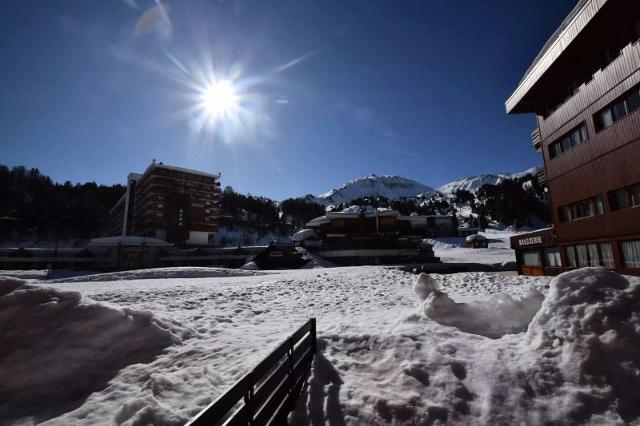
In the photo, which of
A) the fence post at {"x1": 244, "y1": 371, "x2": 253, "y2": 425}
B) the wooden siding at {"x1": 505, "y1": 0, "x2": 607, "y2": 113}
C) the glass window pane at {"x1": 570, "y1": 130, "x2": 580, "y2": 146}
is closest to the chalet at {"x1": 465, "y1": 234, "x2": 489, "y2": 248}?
the wooden siding at {"x1": 505, "y1": 0, "x2": 607, "y2": 113}

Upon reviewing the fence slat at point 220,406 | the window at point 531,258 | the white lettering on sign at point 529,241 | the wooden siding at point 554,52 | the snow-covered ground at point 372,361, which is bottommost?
the snow-covered ground at point 372,361

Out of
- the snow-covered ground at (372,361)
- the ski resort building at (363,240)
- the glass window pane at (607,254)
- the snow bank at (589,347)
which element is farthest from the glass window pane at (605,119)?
the ski resort building at (363,240)

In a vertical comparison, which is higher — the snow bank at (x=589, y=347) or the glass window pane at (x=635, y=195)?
the glass window pane at (x=635, y=195)

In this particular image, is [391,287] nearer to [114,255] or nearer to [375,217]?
[375,217]

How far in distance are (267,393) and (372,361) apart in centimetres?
291

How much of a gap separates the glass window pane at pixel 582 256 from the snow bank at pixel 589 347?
16360 mm

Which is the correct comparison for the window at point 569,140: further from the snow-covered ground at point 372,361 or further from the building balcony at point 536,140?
the snow-covered ground at point 372,361

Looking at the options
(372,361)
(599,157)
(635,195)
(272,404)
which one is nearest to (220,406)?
(272,404)

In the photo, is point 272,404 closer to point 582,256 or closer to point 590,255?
point 590,255

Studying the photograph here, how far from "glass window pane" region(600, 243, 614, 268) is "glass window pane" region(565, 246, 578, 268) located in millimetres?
2419

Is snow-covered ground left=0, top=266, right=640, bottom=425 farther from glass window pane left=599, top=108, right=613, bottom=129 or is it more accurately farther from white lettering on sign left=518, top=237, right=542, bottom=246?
white lettering on sign left=518, top=237, right=542, bottom=246

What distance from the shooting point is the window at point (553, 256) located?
824 inches

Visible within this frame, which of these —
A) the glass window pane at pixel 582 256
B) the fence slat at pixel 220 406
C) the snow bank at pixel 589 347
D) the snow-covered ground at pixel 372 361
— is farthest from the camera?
the glass window pane at pixel 582 256

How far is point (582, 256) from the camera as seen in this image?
18547mm
